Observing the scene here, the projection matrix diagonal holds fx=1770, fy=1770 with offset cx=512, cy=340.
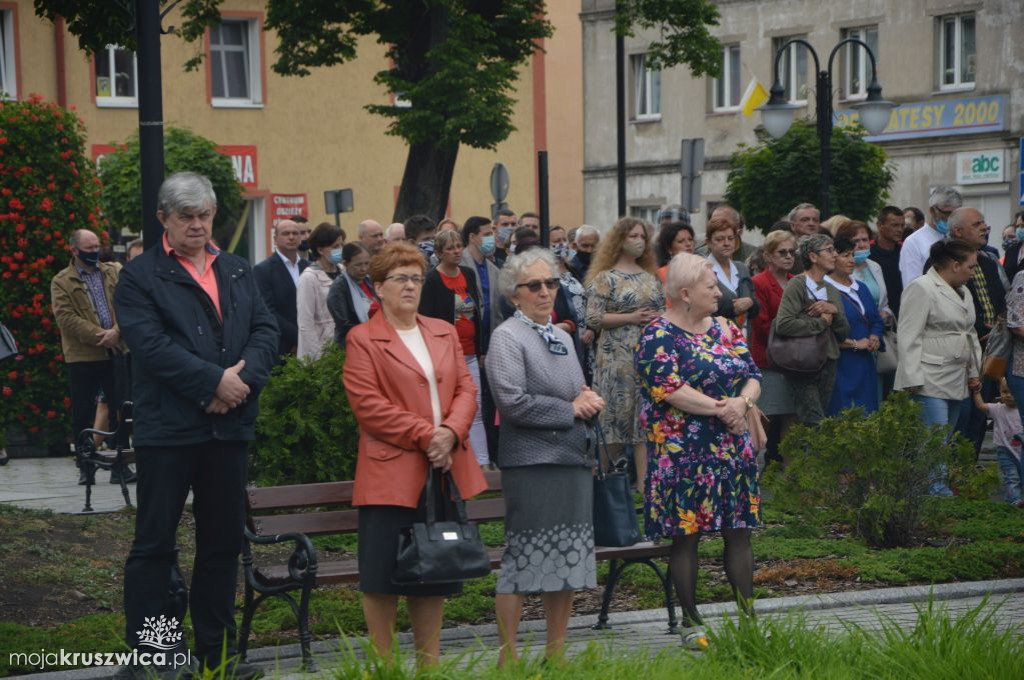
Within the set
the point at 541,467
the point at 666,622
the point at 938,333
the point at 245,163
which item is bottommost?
the point at 666,622

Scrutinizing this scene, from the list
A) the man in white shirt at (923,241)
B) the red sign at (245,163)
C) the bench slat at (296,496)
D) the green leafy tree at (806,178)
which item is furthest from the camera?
the red sign at (245,163)

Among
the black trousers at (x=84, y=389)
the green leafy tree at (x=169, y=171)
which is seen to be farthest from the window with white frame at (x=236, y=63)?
the black trousers at (x=84, y=389)

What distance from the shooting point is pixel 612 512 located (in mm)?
8078

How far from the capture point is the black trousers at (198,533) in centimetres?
751

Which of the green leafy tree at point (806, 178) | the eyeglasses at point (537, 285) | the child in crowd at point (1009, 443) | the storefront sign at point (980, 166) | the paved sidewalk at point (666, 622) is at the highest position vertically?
the storefront sign at point (980, 166)

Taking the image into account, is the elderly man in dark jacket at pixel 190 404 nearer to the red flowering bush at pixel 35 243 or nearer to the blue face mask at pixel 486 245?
the blue face mask at pixel 486 245

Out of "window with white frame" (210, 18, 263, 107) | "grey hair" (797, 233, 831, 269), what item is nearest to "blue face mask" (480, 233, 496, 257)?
"grey hair" (797, 233, 831, 269)

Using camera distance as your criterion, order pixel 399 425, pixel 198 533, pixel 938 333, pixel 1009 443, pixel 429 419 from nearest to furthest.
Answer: pixel 399 425, pixel 429 419, pixel 198 533, pixel 938 333, pixel 1009 443

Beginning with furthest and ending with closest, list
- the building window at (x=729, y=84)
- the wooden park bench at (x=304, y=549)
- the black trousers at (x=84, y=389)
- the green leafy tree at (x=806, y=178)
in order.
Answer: the building window at (x=729, y=84), the green leafy tree at (x=806, y=178), the black trousers at (x=84, y=389), the wooden park bench at (x=304, y=549)

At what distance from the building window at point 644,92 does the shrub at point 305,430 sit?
3479 cm

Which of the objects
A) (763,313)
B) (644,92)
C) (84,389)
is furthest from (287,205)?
(763,313)

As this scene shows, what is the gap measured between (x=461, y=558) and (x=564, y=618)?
801mm

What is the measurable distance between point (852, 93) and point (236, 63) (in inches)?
553

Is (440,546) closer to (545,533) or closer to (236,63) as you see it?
(545,533)
